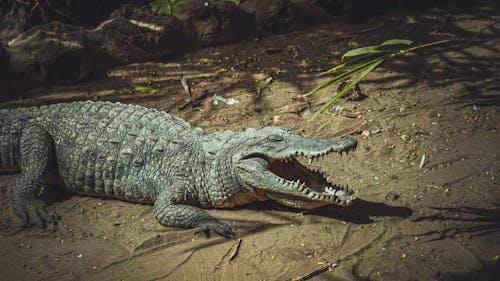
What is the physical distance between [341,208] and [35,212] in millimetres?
2614

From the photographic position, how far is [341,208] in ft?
11.7

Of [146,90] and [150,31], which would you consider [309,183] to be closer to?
[146,90]

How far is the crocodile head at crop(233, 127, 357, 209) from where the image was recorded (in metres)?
3.34

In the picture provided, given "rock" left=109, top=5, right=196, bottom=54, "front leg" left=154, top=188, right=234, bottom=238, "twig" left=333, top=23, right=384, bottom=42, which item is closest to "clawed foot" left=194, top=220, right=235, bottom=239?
"front leg" left=154, top=188, right=234, bottom=238

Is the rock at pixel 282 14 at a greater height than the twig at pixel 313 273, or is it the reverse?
the rock at pixel 282 14

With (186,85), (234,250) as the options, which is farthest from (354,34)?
(234,250)

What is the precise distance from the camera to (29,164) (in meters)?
4.06

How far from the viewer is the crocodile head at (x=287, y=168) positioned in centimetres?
334

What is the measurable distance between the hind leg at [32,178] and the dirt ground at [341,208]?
12 cm

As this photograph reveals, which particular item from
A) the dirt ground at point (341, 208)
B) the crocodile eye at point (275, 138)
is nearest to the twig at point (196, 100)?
the dirt ground at point (341, 208)

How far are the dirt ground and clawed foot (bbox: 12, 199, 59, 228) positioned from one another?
0.08m

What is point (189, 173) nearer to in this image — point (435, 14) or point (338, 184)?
point (338, 184)

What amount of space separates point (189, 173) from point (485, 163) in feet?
8.37

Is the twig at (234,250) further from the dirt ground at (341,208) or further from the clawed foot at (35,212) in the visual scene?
the clawed foot at (35,212)
